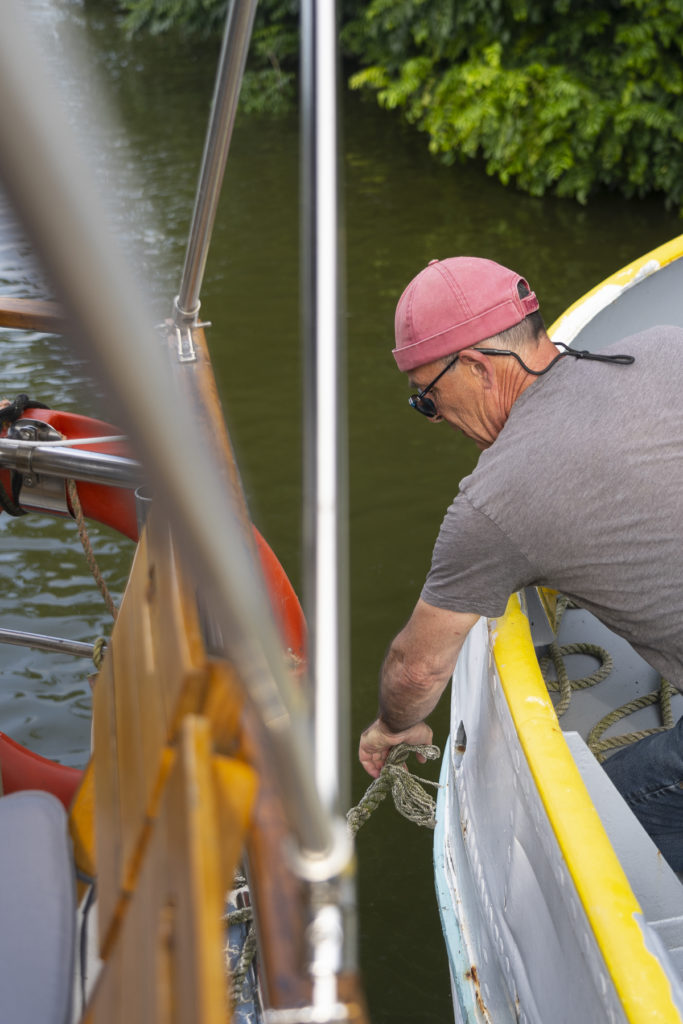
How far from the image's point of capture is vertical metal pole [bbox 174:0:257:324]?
62.8 inches

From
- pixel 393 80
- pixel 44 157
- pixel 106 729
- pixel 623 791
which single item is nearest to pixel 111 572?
pixel 623 791

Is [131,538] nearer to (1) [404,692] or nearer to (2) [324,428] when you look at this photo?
(1) [404,692]

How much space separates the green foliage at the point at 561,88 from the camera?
6.94 m

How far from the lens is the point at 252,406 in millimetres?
Answer: 5613

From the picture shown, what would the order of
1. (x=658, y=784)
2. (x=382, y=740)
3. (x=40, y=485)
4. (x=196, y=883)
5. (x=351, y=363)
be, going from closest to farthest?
(x=196, y=883) → (x=658, y=784) → (x=382, y=740) → (x=40, y=485) → (x=351, y=363)

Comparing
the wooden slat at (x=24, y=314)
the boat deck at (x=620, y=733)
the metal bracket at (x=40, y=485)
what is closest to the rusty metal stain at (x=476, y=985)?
the boat deck at (x=620, y=733)

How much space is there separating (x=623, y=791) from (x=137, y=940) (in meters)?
1.36

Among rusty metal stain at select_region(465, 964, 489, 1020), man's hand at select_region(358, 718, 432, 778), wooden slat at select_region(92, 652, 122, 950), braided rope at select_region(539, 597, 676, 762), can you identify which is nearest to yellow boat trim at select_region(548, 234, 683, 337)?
braided rope at select_region(539, 597, 676, 762)

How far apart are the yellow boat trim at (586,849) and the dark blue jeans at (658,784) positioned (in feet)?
1.20

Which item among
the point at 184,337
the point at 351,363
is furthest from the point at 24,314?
the point at 351,363

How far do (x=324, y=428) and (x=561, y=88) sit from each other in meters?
7.10

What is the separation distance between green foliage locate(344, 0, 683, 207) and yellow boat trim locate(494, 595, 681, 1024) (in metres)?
6.13

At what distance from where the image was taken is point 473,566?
1.76 metres

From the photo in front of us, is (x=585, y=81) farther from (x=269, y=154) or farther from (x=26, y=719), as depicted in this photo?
(x=26, y=719)
